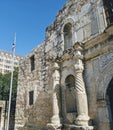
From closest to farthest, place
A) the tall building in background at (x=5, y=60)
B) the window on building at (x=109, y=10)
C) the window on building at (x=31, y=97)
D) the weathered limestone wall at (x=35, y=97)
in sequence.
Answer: the window on building at (x=109, y=10) < the weathered limestone wall at (x=35, y=97) < the window on building at (x=31, y=97) < the tall building in background at (x=5, y=60)

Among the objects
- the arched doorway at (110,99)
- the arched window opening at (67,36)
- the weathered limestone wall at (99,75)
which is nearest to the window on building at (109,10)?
the weathered limestone wall at (99,75)

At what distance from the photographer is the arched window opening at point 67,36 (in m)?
7.64

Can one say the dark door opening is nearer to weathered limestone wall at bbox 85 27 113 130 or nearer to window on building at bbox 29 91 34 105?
weathered limestone wall at bbox 85 27 113 130

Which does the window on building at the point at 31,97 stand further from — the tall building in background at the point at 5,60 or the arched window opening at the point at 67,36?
the tall building in background at the point at 5,60

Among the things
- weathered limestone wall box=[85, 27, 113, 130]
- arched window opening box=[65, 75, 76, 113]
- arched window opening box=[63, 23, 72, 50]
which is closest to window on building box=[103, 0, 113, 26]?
weathered limestone wall box=[85, 27, 113, 130]

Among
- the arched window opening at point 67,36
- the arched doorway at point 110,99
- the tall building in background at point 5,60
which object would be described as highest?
the tall building in background at point 5,60

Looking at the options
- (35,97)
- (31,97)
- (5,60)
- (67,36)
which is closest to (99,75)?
(67,36)

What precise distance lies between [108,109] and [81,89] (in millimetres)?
1166

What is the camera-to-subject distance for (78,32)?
278 inches

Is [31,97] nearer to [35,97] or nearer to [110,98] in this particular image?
[35,97]

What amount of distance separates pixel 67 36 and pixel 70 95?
10.0 ft

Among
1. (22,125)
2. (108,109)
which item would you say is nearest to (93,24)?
(108,109)

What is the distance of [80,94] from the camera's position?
5672 millimetres

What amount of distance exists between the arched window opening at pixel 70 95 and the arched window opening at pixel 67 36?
1.67 m
